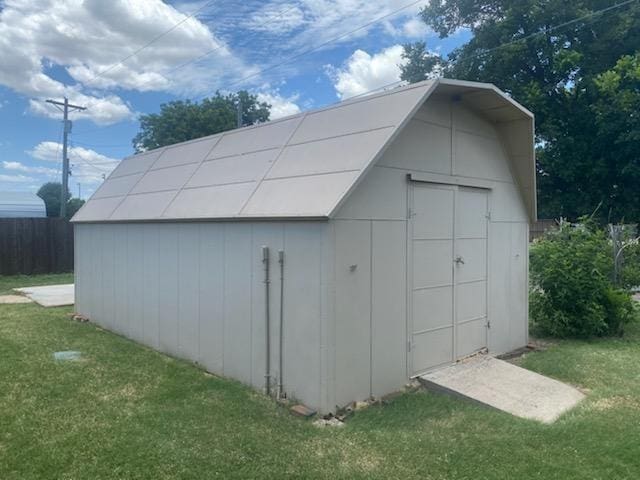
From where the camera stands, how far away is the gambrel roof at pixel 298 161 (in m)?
4.11

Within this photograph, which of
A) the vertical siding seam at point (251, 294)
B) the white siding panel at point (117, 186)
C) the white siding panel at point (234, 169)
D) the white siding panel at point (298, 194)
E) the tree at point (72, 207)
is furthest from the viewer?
the tree at point (72, 207)

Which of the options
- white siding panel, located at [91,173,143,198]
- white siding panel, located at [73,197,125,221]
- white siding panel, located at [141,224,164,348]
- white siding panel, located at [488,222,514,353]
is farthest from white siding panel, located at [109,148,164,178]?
white siding panel, located at [488,222,514,353]

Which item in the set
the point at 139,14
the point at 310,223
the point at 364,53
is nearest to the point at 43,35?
the point at 139,14

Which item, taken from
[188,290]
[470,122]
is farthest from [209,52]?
[470,122]

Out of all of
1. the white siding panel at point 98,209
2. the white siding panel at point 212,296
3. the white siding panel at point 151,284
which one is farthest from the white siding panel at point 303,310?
the white siding panel at point 98,209

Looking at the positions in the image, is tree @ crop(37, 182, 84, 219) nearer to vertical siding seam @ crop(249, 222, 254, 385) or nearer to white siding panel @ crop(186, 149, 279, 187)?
white siding panel @ crop(186, 149, 279, 187)

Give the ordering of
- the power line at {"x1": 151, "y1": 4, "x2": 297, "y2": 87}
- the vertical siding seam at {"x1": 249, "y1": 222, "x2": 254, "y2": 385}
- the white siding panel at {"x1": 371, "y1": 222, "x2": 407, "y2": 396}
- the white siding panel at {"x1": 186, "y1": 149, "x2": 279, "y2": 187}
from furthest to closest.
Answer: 1. the power line at {"x1": 151, "y1": 4, "x2": 297, "y2": 87}
2. the white siding panel at {"x1": 186, "y1": 149, "x2": 279, "y2": 187}
3. the vertical siding seam at {"x1": 249, "y1": 222, "x2": 254, "y2": 385}
4. the white siding panel at {"x1": 371, "y1": 222, "x2": 407, "y2": 396}

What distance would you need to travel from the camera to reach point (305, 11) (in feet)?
34.3

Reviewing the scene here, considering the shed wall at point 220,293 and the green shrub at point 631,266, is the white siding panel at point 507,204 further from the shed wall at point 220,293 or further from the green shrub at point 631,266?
the green shrub at point 631,266

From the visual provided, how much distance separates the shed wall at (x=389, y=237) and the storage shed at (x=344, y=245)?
0.02 metres

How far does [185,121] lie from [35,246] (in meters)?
13.5

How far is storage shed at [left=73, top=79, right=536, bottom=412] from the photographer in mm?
4020

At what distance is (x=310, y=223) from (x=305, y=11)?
8.12m

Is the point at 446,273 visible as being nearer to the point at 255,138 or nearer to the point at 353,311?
the point at 353,311
